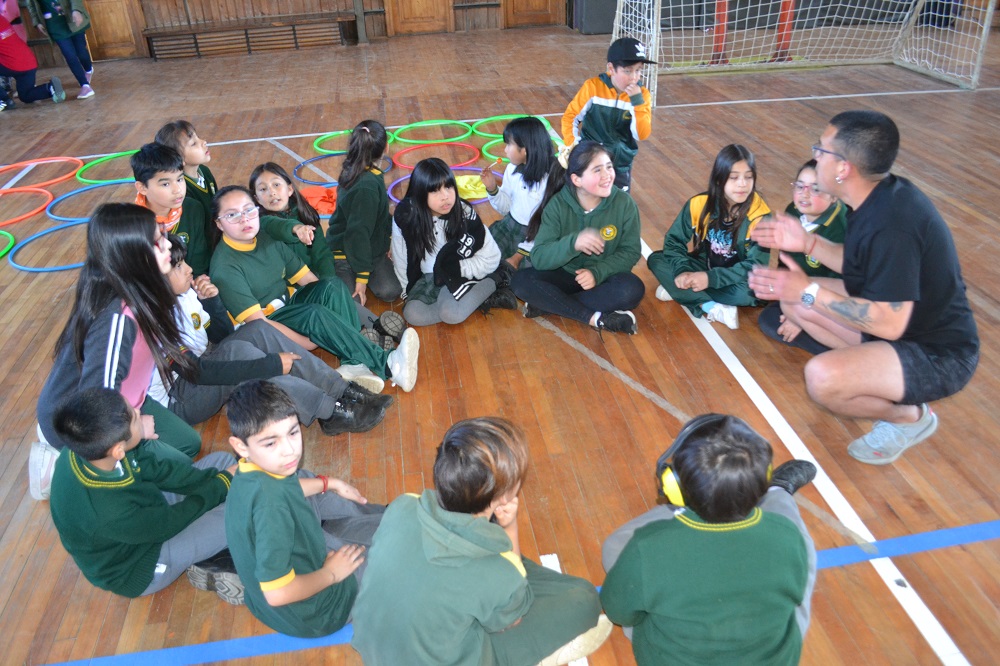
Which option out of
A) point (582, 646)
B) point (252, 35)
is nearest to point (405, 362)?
point (582, 646)

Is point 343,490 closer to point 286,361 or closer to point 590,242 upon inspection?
point 286,361

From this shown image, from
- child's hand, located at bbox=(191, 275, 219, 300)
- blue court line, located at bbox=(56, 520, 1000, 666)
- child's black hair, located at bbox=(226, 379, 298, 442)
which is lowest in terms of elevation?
blue court line, located at bbox=(56, 520, 1000, 666)

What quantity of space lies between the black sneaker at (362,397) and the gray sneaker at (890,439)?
6.65 feet

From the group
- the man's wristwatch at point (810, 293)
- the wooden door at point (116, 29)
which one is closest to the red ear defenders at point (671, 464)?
the man's wristwatch at point (810, 293)

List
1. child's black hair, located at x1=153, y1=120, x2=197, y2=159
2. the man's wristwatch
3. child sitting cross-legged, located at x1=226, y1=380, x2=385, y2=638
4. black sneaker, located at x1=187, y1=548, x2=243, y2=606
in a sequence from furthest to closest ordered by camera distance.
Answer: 1. child's black hair, located at x1=153, y1=120, x2=197, y2=159
2. the man's wristwatch
3. black sneaker, located at x1=187, y1=548, x2=243, y2=606
4. child sitting cross-legged, located at x1=226, y1=380, x2=385, y2=638

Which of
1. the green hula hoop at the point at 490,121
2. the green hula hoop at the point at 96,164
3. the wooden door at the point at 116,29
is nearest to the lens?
the green hula hoop at the point at 96,164

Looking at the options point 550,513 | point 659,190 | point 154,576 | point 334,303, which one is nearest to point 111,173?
point 334,303

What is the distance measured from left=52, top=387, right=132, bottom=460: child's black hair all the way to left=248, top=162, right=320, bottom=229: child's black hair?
1850mm

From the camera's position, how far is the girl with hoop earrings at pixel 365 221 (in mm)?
4156

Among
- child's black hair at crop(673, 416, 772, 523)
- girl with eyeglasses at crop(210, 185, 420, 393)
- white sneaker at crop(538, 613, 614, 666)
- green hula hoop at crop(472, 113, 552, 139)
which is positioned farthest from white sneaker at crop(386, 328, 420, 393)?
green hula hoop at crop(472, 113, 552, 139)

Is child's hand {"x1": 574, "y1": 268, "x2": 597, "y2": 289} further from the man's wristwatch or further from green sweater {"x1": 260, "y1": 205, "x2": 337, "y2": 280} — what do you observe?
green sweater {"x1": 260, "y1": 205, "x2": 337, "y2": 280}

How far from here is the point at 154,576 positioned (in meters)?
2.55

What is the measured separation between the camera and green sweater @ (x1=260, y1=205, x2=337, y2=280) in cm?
373

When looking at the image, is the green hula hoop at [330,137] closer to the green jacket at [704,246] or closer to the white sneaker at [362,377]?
the green jacket at [704,246]
